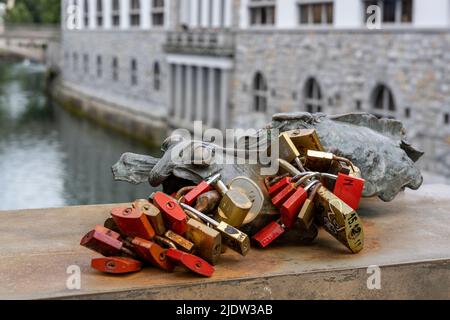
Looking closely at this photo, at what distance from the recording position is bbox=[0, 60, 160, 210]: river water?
19094 millimetres

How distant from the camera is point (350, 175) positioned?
5.25 metres

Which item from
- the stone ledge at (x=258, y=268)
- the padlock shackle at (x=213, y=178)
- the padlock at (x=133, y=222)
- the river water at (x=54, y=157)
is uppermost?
the padlock shackle at (x=213, y=178)

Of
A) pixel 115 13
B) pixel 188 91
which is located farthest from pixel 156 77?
pixel 115 13

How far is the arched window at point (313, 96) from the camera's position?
65.0 ft

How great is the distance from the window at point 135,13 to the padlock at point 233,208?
94.5ft

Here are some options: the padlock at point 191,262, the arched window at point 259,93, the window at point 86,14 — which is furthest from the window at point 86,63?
the padlock at point 191,262

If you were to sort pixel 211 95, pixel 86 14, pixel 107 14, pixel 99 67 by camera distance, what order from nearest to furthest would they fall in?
1. pixel 211 95
2. pixel 107 14
3. pixel 99 67
4. pixel 86 14

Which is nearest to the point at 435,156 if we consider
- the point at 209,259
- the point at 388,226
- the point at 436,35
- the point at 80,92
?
the point at 436,35

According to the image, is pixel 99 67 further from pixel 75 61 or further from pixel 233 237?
pixel 233 237

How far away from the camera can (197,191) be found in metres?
4.86

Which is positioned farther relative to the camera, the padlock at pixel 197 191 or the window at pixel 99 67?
the window at pixel 99 67

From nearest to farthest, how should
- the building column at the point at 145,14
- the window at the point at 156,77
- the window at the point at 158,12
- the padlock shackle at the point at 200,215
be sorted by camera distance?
1. the padlock shackle at the point at 200,215
2. the window at the point at 158,12
3. the window at the point at 156,77
4. the building column at the point at 145,14

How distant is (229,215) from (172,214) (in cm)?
40

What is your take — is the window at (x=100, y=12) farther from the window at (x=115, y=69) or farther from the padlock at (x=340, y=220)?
the padlock at (x=340, y=220)
